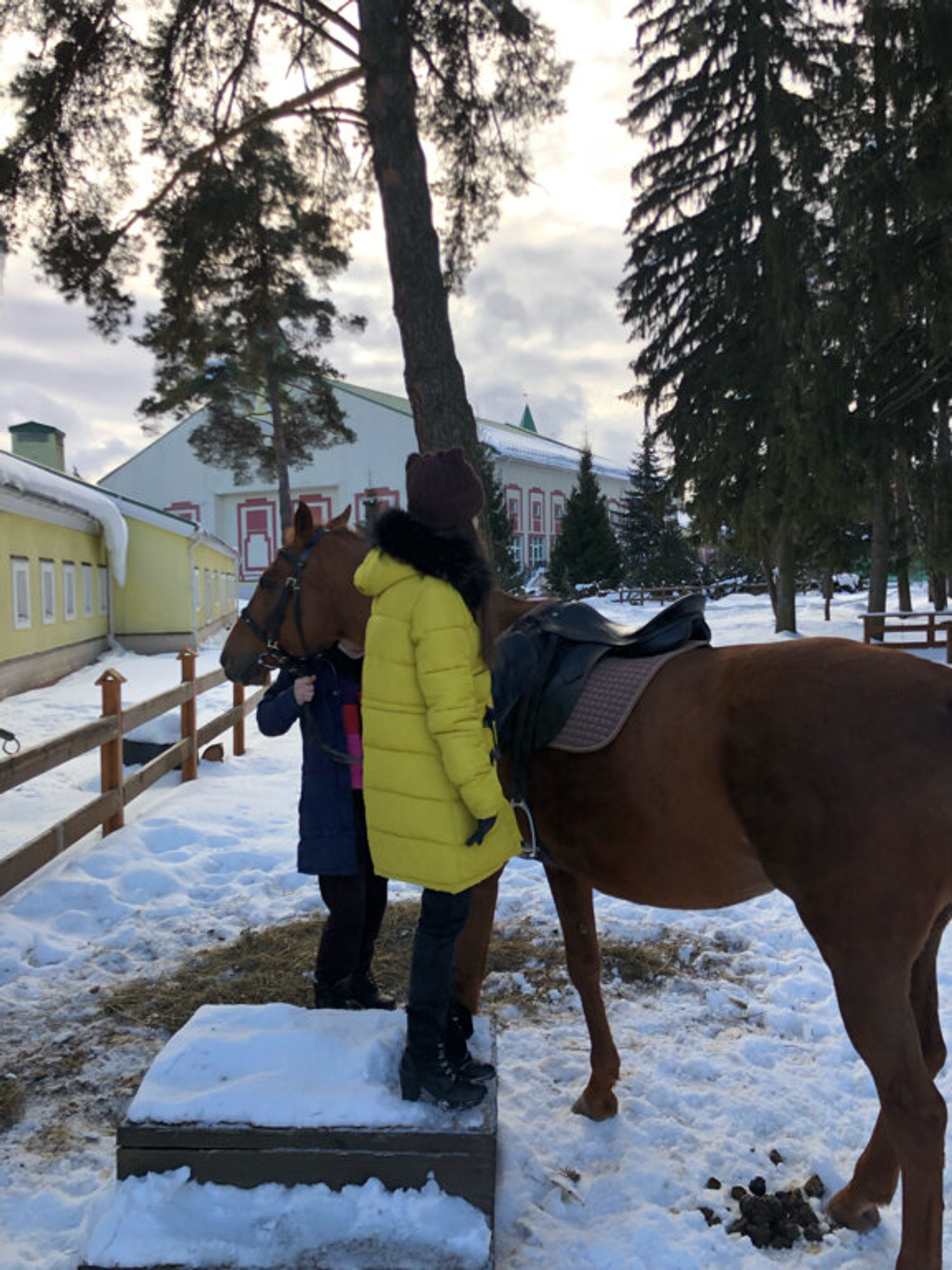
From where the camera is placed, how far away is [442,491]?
228 cm

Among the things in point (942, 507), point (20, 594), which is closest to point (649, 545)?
point (942, 507)

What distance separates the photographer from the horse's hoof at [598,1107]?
2.82 metres

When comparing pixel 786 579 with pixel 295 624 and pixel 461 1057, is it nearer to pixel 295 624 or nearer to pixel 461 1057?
pixel 295 624

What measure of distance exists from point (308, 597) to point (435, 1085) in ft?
5.45

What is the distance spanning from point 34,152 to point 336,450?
107ft

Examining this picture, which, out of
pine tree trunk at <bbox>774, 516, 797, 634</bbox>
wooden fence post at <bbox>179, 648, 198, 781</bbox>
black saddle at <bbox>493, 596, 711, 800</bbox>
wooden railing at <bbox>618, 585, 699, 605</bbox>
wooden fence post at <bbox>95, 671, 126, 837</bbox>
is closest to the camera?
black saddle at <bbox>493, 596, 711, 800</bbox>

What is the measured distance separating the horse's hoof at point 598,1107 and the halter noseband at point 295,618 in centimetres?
179

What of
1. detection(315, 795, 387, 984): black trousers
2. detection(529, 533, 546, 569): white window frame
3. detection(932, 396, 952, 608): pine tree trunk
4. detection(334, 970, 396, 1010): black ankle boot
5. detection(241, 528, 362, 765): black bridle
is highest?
detection(529, 533, 546, 569): white window frame

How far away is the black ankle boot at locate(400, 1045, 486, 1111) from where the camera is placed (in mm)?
2258

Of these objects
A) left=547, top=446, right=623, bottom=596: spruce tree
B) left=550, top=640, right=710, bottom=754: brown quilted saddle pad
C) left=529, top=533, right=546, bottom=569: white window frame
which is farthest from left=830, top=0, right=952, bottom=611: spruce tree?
left=529, top=533, right=546, bottom=569: white window frame

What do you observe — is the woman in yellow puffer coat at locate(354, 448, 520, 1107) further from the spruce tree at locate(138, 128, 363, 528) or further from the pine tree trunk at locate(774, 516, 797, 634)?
the pine tree trunk at locate(774, 516, 797, 634)

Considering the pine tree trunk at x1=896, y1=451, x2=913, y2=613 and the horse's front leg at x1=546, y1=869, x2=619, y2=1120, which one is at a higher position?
the pine tree trunk at x1=896, y1=451, x2=913, y2=613

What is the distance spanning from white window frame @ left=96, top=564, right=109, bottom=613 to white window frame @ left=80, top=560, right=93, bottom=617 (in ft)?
1.90

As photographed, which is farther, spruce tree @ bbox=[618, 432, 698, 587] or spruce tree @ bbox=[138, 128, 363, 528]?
spruce tree @ bbox=[618, 432, 698, 587]
